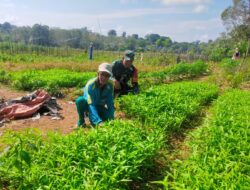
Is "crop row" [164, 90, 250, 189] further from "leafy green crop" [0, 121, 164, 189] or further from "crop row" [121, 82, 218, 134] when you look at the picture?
"crop row" [121, 82, 218, 134]

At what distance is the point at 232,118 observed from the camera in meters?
5.37

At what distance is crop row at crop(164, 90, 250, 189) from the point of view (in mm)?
2990

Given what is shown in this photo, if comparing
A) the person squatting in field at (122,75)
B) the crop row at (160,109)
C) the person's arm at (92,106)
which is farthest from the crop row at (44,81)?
the person's arm at (92,106)

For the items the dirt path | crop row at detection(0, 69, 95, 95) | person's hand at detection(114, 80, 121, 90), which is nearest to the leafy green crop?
the dirt path

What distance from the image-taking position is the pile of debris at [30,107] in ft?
20.7

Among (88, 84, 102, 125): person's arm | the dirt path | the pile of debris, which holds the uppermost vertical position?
(88, 84, 102, 125): person's arm

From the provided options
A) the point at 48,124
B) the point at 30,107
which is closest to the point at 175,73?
the point at 30,107

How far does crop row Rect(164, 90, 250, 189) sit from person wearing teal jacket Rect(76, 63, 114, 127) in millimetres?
1510

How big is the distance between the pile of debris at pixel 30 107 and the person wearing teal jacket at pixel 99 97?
1.28m

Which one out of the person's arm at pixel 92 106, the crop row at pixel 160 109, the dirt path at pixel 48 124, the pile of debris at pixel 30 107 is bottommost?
the dirt path at pixel 48 124

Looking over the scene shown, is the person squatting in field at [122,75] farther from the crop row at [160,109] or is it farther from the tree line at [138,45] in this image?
the tree line at [138,45]

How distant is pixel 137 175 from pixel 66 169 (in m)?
0.81

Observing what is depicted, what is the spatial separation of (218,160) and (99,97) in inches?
93.1

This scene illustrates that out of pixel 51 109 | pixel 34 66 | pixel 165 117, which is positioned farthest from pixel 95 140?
pixel 34 66
